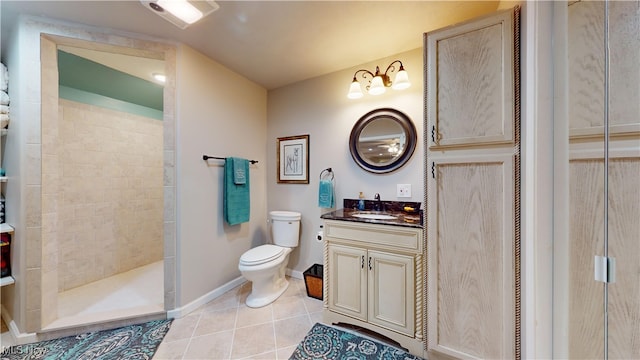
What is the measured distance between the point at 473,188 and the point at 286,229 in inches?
67.6

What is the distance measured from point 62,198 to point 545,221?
→ 3791 mm

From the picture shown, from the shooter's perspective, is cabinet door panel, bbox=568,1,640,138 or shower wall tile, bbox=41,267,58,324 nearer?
cabinet door panel, bbox=568,1,640,138

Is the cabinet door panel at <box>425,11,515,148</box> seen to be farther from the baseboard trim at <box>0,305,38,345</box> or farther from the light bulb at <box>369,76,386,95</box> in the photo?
the baseboard trim at <box>0,305,38,345</box>

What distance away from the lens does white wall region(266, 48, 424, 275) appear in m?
1.91

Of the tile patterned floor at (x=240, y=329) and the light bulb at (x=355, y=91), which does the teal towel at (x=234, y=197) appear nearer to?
the tile patterned floor at (x=240, y=329)

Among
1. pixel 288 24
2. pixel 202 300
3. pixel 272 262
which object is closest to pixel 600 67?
pixel 288 24

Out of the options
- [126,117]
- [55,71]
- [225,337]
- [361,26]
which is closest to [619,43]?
[361,26]

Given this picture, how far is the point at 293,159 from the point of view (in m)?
2.52

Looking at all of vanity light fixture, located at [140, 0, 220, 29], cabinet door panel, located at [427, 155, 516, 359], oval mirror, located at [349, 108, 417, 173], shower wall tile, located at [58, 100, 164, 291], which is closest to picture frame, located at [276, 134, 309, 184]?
oval mirror, located at [349, 108, 417, 173]

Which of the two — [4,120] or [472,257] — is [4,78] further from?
[472,257]

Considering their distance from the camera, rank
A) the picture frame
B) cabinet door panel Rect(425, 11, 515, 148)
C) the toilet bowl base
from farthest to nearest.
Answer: the picture frame → the toilet bowl base → cabinet door panel Rect(425, 11, 515, 148)

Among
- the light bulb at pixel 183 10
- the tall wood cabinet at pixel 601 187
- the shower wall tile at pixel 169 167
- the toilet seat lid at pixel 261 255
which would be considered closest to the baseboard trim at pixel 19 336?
the shower wall tile at pixel 169 167

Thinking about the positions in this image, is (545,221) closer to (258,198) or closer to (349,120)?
(349,120)

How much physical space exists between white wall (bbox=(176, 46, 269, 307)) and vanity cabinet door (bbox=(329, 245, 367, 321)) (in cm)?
117
